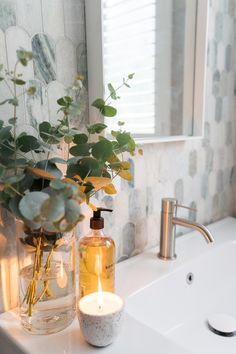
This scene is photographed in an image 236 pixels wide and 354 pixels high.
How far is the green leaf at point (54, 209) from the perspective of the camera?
294mm

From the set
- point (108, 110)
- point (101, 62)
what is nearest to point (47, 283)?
point (108, 110)

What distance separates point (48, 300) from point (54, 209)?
0.28m

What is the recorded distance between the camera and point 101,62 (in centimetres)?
59

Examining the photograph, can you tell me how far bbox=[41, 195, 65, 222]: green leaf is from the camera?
0.29 m

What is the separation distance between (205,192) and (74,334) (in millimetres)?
671

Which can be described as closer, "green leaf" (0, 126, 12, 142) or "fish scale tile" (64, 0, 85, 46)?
"green leaf" (0, 126, 12, 142)

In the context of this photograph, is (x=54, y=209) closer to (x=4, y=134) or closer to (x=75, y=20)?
(x=4, y=134)

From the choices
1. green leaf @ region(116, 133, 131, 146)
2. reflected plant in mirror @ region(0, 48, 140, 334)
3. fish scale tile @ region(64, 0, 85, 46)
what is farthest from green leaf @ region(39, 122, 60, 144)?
fish scale tile @ region(64, 0, 85, 46)

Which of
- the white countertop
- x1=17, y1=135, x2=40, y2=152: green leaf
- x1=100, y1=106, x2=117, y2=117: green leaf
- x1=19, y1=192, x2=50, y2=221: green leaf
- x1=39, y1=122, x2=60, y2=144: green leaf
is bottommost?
the white countertop

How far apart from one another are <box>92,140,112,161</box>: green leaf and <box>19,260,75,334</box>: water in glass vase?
7.9 inches

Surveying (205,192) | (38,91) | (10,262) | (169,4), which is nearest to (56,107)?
(38,91)

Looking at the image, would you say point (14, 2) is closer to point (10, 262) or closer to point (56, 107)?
point (56, 107)

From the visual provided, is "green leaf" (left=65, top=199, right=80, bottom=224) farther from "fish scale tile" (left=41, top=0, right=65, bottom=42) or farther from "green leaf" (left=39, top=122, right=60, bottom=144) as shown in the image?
"fish scale tile" (left=41, top=0, right=65, bottom=42)

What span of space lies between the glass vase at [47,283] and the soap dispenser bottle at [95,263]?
0.03 meters
